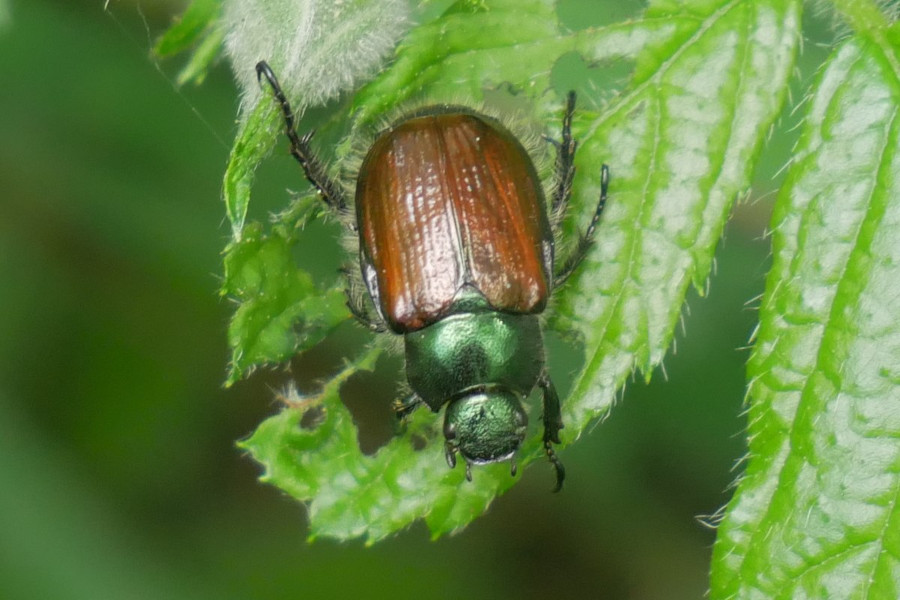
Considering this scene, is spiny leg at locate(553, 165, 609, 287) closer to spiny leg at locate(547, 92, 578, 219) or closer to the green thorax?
spiny leg at locate(547, 92, 578, 219)

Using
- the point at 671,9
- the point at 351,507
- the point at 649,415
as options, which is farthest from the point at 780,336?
the point at 649,415

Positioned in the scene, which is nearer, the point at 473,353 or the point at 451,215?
the point at 451,215

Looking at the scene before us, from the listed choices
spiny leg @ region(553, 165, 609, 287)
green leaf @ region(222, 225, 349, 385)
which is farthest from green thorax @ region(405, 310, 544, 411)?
green leaf @ region(222, 225, 349, 385)

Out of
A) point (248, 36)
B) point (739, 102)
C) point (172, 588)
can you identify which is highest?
point (248, 36)

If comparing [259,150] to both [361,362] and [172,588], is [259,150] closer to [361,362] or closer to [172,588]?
[361,362]

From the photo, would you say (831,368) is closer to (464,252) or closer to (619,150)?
(619,150)

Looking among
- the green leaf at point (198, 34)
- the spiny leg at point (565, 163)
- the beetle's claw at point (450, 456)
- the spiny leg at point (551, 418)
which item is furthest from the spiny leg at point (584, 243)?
the green leaf at point (198, 34)

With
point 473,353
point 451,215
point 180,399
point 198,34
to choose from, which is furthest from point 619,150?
point 180,399
